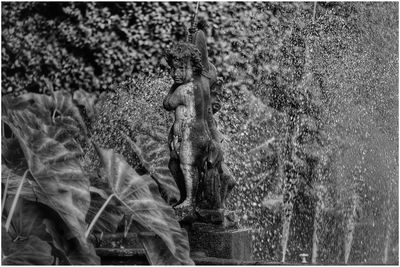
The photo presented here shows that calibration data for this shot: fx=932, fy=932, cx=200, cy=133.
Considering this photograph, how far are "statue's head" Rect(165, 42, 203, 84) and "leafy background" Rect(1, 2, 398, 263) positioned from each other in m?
2.92

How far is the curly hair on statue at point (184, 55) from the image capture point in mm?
5418

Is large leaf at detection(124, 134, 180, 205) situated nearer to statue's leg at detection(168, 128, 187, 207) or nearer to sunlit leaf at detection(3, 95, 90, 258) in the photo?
statue's leg at detection(168, 128, 187, 207)

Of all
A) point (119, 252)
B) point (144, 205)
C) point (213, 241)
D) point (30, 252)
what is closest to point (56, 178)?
point (30, 252)

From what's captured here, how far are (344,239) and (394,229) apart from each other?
594 mm

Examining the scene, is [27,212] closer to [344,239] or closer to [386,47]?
[344,239]

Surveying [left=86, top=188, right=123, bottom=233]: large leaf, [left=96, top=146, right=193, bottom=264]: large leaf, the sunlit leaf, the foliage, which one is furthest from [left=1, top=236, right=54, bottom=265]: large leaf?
[left=86, top=188, right=123, bottom=233]: large leaf

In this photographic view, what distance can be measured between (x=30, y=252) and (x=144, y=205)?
2.01 ft

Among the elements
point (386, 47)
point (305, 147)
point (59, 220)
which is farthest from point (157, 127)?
point (59, 220)

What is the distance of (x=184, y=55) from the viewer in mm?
5418

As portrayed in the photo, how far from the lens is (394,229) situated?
33.5ft

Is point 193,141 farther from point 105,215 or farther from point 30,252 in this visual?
point 30,252

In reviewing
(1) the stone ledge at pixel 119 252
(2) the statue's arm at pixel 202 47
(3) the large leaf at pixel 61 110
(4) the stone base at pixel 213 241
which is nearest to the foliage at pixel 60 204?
(1) the stone ledge at pixel 119 252

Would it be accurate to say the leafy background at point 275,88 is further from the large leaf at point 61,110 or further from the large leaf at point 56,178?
the large leaf at point 56,178

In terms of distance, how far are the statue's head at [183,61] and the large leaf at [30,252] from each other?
2.17m
